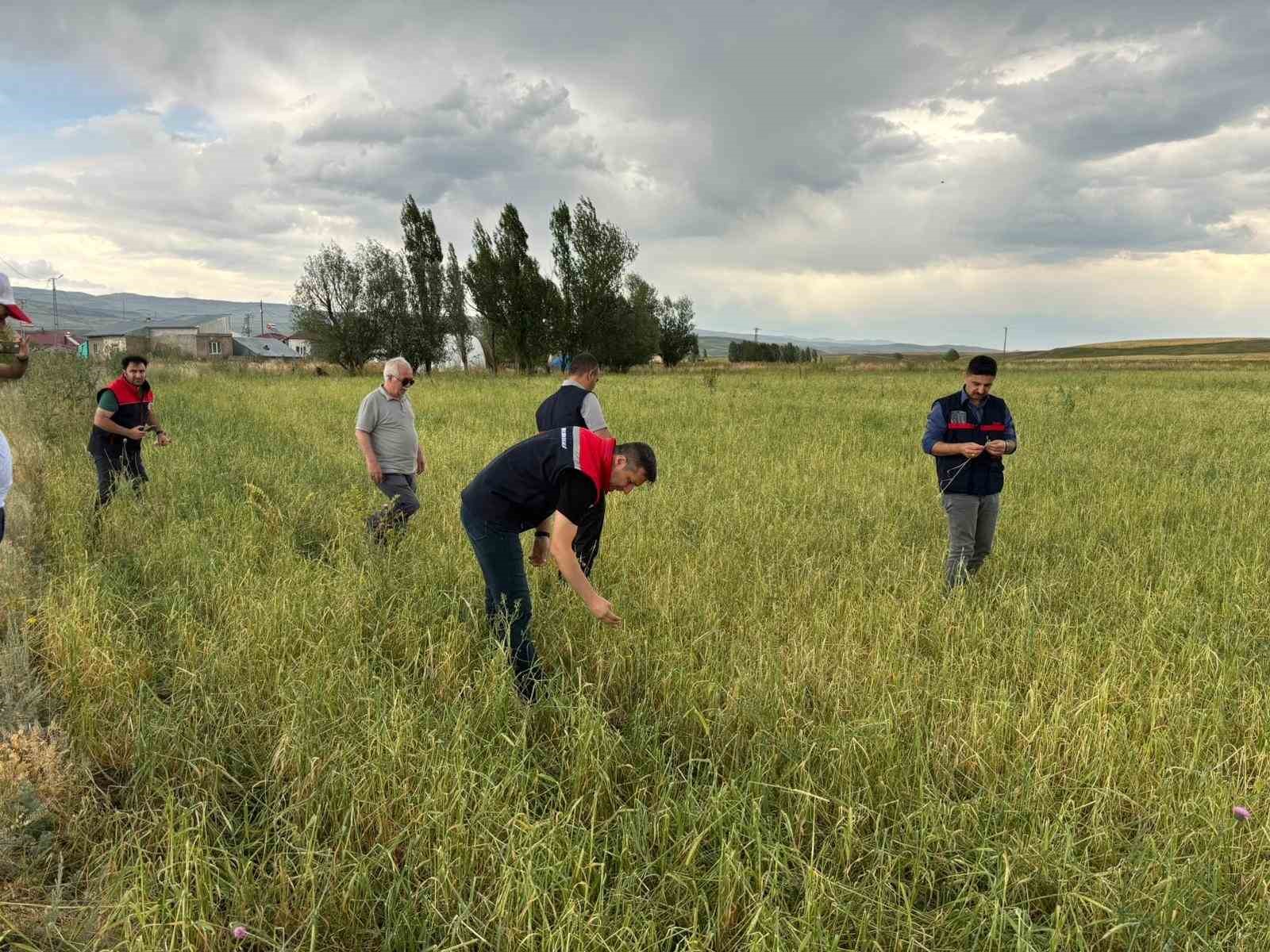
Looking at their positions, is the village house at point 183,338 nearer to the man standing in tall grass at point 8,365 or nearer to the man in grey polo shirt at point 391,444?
the man in grey polo shirt at point 391,444

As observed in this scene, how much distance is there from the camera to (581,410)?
5.50 m

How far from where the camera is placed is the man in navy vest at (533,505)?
10.4 ft

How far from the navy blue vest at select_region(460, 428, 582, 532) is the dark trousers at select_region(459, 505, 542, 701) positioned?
0.06 metres

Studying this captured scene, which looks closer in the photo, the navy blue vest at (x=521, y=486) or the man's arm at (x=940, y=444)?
the navy blue vest at (x=521, y=486)

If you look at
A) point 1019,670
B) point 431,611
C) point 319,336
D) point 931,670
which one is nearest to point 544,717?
point 431,611

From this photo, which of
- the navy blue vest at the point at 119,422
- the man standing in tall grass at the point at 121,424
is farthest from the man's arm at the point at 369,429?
the navy blue vest at the point at 119,422

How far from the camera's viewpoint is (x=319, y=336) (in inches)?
1857

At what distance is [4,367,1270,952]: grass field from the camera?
7.56 ft

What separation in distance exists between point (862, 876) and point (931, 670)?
1855 millimetres

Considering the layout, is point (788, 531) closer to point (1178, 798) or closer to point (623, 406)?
point (1178, 798)

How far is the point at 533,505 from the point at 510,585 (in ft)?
1.59

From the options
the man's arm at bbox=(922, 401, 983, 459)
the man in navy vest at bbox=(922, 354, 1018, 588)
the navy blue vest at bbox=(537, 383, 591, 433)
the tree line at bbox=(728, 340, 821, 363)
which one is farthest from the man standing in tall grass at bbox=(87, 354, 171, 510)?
the tree line at bbox=(728, 340, 821, 363)

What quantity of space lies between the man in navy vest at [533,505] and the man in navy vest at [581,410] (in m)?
1.07

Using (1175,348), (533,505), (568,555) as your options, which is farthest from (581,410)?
(1175,348)
